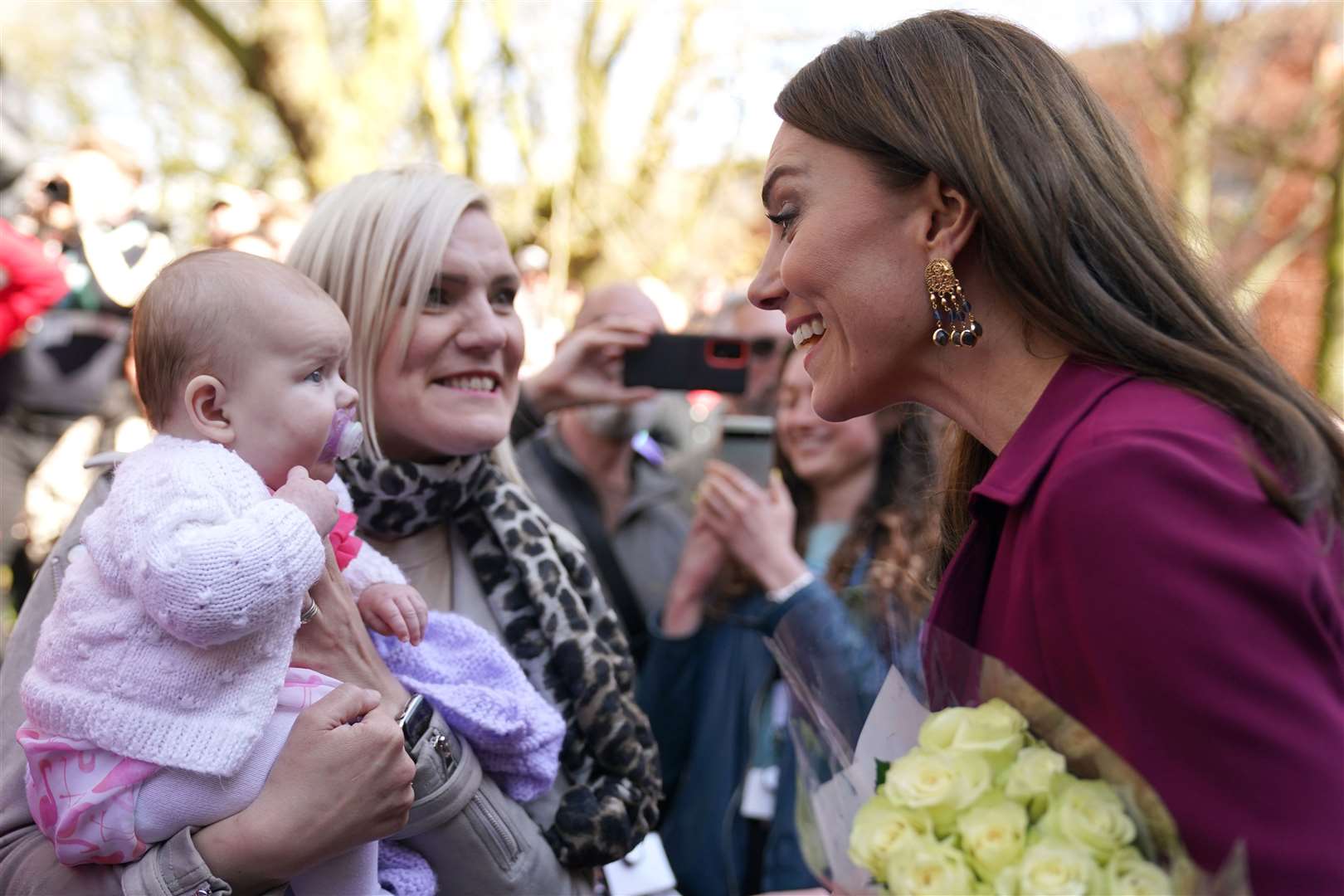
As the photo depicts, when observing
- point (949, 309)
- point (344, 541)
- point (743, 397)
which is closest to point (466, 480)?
point (344, 541)

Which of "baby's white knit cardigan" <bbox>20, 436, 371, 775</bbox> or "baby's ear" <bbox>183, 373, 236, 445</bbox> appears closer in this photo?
"baby's white knit cardigan" <bbox>20, 436, 371, 775</bbox>

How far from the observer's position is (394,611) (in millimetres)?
2156

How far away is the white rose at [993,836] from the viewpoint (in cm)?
134

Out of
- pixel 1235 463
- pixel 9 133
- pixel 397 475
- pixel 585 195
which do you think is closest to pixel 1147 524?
pixel 1235 463

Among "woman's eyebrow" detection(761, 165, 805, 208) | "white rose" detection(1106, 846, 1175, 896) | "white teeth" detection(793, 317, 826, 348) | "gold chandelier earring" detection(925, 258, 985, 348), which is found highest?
"woman's eyebrow" detection(761, 165, 805, 208)

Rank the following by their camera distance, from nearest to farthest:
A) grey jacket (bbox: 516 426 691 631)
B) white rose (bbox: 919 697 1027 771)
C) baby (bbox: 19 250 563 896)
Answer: white rose (bbox: 919 697 1027 771), baby (bbox: 19 250 563 896), grey jacket (bbox: 516 426 691 631)

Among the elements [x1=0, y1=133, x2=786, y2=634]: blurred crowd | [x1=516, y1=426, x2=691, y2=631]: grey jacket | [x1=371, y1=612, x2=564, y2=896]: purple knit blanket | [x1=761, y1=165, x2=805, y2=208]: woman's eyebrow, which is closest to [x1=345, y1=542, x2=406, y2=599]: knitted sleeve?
[x1=371, y1=612, x2=564, y2=896]: purple knit blanket

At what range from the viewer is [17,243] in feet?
16.1

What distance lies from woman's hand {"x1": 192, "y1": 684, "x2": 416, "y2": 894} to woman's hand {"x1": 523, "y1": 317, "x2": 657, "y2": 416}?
1978 millimetres

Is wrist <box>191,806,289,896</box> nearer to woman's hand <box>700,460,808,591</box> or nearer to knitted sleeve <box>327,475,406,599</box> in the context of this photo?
knitted sleeve <box>327,475,406,599</box>

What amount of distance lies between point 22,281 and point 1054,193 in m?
4.50

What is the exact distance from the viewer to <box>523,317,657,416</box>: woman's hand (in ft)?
12.8

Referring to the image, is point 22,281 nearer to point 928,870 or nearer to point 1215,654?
point 928,870

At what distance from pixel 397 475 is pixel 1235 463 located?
1.64 m
